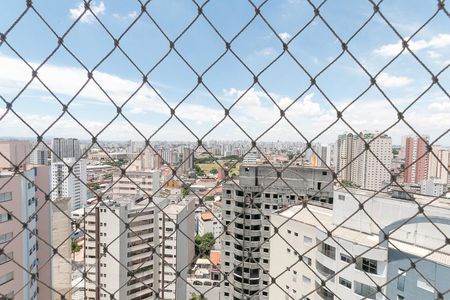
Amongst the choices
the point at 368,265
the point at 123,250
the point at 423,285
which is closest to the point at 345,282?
the point at 368,265

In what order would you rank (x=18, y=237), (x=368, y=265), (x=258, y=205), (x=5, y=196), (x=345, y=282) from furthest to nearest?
1. (x=258, y=205)
2. (x=18, y=237)
3. (x=5, y=196)
4. (x=345, y=282)
5. (x=368, y=265)

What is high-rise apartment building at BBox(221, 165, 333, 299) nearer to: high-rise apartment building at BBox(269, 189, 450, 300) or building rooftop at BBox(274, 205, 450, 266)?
building rooftop at BBox(274, 205, 450, 266)

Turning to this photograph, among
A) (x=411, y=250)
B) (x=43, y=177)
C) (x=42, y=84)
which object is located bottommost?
(x=411, y=250)

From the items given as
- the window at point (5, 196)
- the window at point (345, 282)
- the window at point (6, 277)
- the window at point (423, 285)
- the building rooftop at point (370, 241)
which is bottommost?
the window at point (6, 277)

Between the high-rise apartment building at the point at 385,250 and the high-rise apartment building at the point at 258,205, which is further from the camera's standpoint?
the high-rise apartment building at the point at 258,205

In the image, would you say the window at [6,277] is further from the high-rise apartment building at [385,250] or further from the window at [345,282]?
the window at [345,282]

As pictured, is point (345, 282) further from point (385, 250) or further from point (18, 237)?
point (18, 237)

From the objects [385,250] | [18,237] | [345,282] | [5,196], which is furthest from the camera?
[18,237]

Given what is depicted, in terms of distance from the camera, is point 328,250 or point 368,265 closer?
point 368,265

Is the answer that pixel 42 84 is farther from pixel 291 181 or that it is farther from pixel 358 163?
pixel 358 163

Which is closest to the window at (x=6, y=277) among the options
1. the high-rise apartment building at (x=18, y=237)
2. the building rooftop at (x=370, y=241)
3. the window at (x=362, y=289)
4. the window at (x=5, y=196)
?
the high-rise apartment building at (x=18, y=237)

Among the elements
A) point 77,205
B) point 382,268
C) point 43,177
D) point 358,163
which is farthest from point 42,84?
point 77,205
